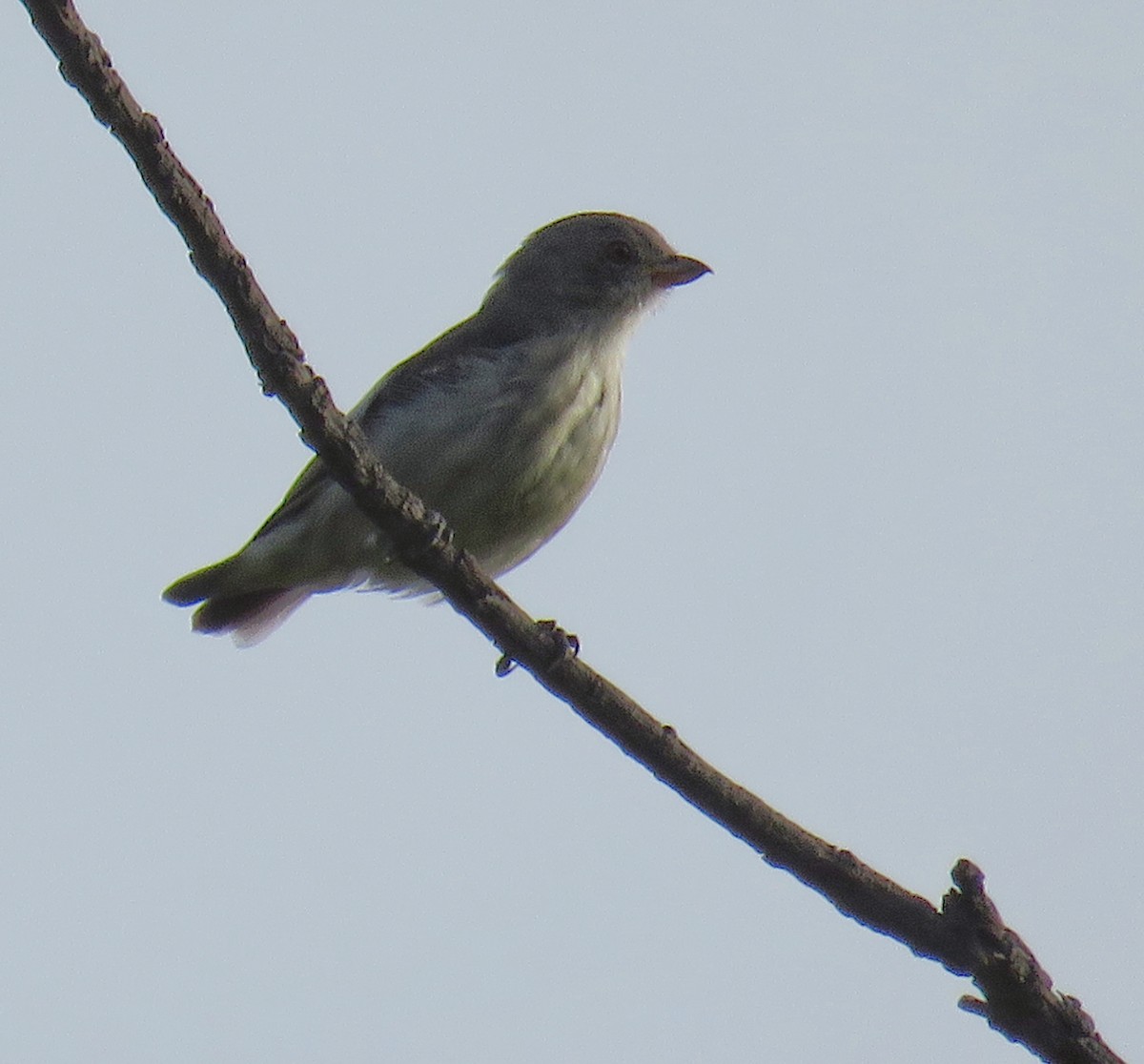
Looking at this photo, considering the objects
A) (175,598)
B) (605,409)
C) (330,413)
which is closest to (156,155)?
(330,413)

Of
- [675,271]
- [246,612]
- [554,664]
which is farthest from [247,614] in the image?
[554,664]

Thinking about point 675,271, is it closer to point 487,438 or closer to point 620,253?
point 620,253

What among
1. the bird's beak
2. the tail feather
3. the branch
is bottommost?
the branch

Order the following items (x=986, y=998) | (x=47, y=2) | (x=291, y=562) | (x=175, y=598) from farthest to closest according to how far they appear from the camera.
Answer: (x=175, y=598)
(x=291, y=562)
(x=986, y=998)
(x=47, y=2)

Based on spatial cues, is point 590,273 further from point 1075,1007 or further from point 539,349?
point 1075,1007

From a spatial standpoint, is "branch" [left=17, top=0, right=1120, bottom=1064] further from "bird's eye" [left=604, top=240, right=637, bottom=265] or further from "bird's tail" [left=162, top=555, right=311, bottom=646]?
"bird's eye" [left=604, top=240, right=637, bottom=265]

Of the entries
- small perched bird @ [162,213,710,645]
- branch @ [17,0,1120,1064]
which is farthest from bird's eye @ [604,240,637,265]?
branch @ [17,0,1120,1064]

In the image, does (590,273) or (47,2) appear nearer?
(47,2)
